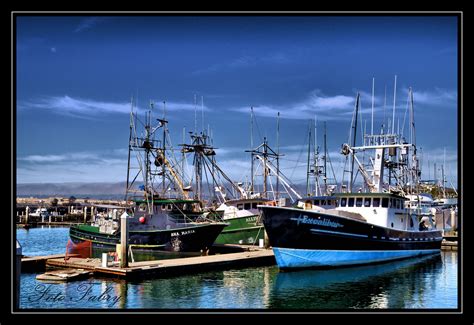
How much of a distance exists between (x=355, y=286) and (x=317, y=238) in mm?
3090

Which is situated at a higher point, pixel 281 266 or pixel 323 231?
pixel 323 231

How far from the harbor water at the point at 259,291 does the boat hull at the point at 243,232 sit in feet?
27.9

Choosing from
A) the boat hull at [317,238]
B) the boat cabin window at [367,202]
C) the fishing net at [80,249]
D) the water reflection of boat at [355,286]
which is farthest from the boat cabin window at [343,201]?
the fishing net at [80,249]

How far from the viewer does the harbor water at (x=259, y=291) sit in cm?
1761

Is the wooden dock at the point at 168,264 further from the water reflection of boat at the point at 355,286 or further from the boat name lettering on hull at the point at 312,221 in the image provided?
the boat name lettering on hull at the point at 312,221

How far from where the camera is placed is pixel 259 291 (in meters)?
19.9

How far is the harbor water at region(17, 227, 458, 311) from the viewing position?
57.8 ft

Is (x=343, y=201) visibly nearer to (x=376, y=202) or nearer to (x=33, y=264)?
(x=376, y=202)

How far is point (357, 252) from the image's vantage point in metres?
25.2
